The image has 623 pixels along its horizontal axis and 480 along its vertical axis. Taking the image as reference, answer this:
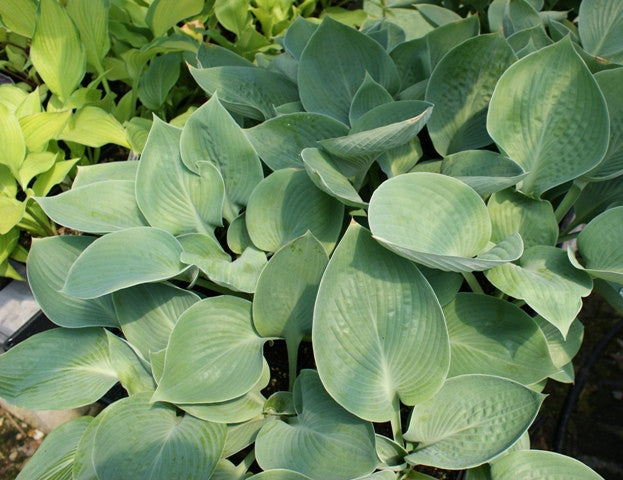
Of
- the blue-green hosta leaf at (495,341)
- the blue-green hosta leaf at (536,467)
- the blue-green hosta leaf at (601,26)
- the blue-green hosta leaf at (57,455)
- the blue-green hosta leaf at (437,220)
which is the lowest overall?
the blue-green hosta leaf at (57,455)

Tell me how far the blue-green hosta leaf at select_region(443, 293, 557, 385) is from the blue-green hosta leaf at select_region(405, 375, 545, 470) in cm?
6

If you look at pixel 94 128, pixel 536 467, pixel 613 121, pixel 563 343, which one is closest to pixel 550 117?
pixel 613 121

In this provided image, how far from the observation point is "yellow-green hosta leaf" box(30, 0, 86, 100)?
1144 mm

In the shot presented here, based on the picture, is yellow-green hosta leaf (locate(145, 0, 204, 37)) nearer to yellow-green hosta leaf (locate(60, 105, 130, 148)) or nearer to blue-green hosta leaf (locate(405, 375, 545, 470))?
yellow-green hosta leaf (locate(60, 105, 130, 148))

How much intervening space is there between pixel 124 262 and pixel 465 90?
1.90 ft

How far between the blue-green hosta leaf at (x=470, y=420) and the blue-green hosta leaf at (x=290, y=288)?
0.67ft

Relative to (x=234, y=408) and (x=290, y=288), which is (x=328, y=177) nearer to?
(x=290, y=288)

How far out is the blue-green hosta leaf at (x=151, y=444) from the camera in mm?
696

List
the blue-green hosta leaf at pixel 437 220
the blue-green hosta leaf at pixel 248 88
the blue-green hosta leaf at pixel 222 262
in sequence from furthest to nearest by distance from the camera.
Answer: the blue-green hosta leaf at pixel 248 88, the blue-green hosta leaf at pixel 222 262, the blue-green hosta leaf at pixel 437 220

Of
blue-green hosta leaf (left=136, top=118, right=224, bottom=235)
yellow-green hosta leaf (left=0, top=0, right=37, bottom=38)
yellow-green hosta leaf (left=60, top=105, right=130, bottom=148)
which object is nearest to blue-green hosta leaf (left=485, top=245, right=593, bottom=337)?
blue-green hosta leaf (left=136, top=118, right=224, bottom=235)

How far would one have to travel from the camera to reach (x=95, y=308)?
855 millimetres

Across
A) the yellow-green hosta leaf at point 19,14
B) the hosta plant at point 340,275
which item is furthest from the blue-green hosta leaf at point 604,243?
the yellow-green hosta leaf at point 19,14

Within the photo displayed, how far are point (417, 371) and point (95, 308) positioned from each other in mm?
497

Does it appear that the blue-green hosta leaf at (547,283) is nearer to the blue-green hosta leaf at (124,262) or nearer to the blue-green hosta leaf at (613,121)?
the blue-green hosta leaf at (613,121)
